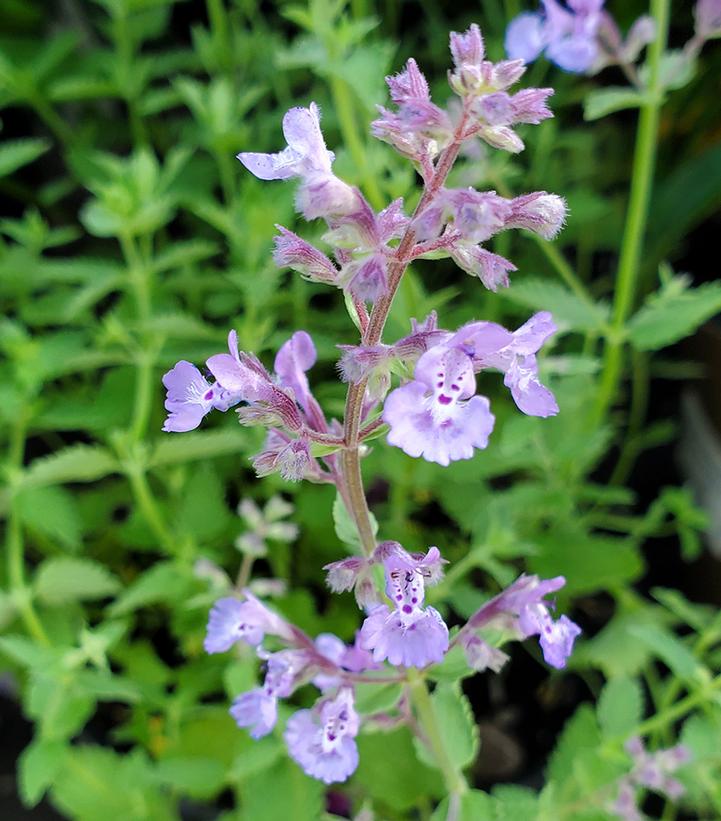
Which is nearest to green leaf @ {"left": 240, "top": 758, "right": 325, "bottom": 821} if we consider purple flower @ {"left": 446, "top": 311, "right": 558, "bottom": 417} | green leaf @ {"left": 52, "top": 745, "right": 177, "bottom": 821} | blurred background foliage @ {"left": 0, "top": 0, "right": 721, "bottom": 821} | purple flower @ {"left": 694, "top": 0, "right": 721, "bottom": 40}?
blurred background foliage @ {"left": 0, "top": 0, "right": 721, "bottom": 821}

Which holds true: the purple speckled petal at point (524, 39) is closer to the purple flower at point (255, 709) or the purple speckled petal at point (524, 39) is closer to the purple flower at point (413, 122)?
the purple flower at point (413, 122)

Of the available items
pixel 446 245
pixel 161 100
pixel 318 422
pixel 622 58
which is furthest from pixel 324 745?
pixel 161 100

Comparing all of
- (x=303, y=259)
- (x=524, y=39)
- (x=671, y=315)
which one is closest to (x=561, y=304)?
(x=671, y=315)

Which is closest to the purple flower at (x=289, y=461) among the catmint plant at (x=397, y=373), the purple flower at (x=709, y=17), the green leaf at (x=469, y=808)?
the catmint plant at (x=397, y=373)

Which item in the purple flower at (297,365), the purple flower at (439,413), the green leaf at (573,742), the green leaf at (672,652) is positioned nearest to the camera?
the purple flower at (439,413)

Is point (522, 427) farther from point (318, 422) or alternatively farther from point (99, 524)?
point (99, 524)

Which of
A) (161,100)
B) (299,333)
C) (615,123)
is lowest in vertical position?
A: (615,123)

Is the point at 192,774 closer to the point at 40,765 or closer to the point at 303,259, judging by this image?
the point at 40,765
